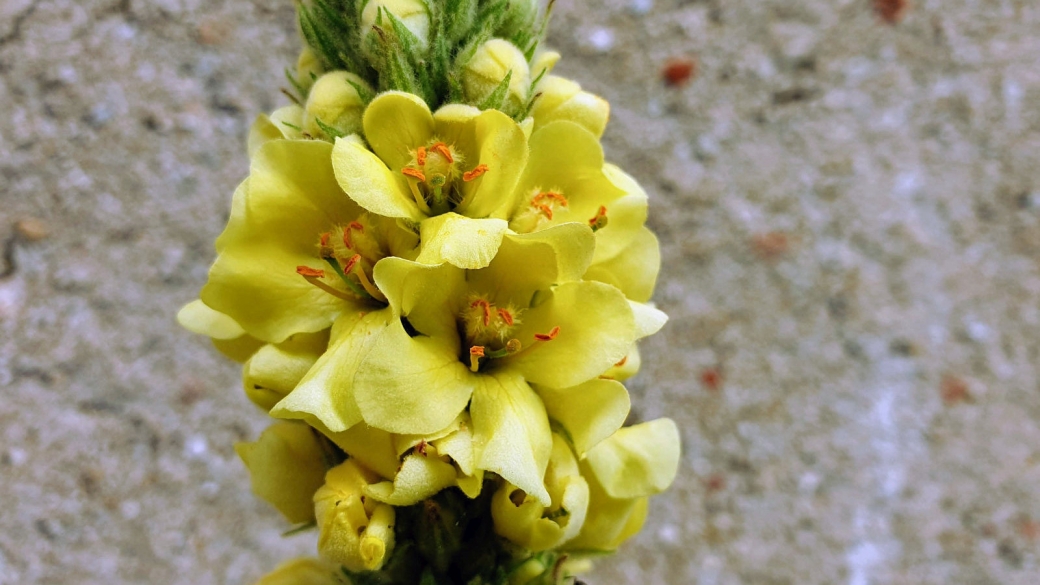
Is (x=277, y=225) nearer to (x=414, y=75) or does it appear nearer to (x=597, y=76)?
(x=414, y=75)

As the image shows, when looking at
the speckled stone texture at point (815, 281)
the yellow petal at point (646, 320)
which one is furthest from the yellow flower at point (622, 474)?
the speckled stone texture at point (815, 281)

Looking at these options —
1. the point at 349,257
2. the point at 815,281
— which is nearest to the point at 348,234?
the point at 349,257

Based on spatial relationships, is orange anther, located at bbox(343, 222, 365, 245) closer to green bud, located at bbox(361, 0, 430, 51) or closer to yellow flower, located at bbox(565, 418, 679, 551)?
green bud, located at bbox(361, 0, 430, 51)

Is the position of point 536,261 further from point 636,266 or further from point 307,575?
point 307,575

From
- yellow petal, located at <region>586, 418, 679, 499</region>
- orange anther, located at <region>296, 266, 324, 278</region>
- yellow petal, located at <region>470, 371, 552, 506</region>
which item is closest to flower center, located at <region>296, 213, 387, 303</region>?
orange anther, located at <region>296, 266, 324, 278</region>

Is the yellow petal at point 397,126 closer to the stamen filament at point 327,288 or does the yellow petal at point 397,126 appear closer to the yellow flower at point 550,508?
the stamen filament at point 327,288

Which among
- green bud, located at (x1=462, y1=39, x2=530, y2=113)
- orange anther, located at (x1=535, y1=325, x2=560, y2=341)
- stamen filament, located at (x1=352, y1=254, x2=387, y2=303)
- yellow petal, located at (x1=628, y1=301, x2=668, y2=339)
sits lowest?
stamen filament, located at (x1=352, y1=254, x2=387, y2=303)
